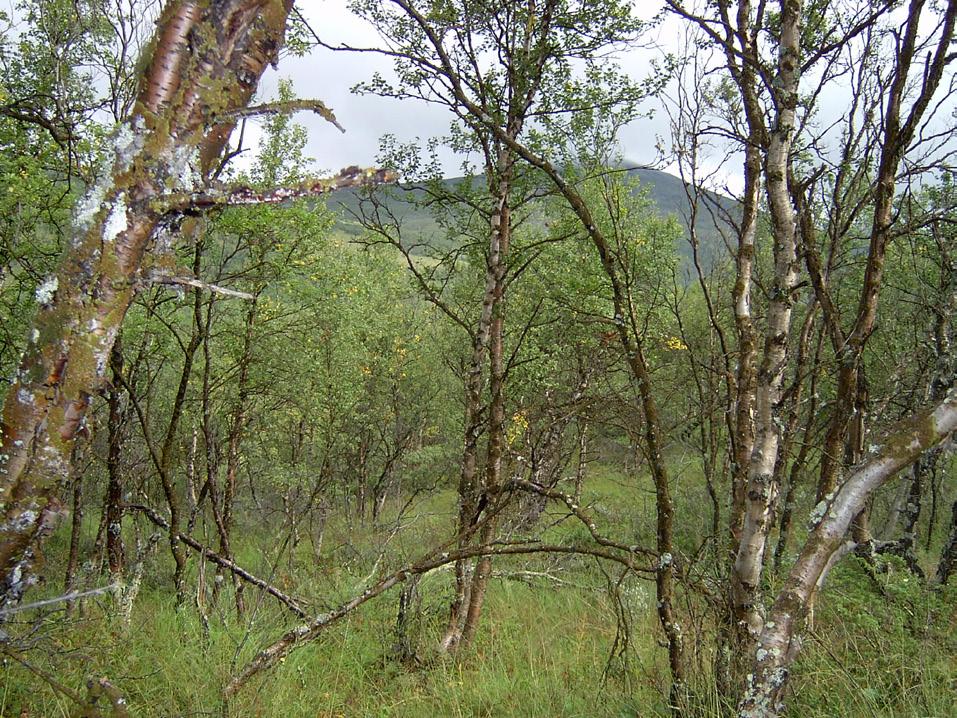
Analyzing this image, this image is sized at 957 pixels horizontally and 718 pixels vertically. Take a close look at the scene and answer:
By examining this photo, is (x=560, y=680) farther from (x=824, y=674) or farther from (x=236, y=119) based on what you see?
(x=236, y=119)

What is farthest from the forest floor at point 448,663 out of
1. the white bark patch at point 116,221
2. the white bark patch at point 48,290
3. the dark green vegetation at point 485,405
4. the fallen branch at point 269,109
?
the fallen branch at point 269,109

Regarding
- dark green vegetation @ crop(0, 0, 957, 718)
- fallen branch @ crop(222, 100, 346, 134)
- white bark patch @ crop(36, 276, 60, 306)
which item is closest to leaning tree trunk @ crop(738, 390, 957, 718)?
dark green vegetation @ crop(0, 0, 957, 718)

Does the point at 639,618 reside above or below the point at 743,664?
below

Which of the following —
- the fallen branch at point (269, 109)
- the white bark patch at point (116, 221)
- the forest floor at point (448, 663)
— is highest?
the fallen branch at point (269, 109)

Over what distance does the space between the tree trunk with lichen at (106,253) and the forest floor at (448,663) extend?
0.57 m

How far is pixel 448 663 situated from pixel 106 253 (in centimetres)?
522

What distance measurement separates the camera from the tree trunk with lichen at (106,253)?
144 centimetres

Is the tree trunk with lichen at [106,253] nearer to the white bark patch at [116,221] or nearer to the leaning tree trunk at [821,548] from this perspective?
the white bark patch at [116,221]

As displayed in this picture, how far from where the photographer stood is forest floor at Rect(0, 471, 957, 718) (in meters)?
3.06

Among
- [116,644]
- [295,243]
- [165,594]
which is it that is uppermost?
[295,243]

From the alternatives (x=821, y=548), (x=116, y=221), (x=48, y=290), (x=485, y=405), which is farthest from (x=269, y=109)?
(x=485, y=405)

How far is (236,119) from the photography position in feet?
5.39

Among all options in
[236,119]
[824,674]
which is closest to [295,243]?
[236,119]

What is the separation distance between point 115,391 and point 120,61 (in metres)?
3.98
